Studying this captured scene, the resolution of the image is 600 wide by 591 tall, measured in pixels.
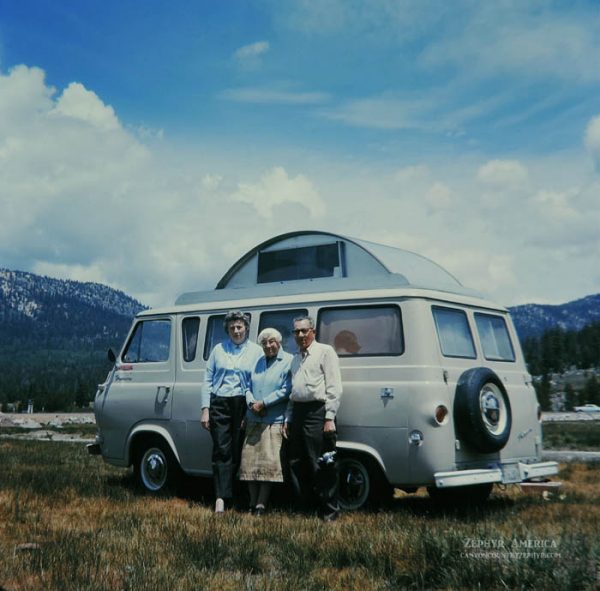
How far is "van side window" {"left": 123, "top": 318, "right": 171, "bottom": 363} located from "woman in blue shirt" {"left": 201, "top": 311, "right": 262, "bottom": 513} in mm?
1545

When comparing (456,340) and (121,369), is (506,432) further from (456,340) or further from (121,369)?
(121,369)

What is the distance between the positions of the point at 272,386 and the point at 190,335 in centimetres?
199

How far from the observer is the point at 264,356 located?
8758mm

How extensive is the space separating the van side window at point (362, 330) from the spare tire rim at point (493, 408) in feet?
3.18

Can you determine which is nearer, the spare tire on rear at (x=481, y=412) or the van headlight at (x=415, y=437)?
the van headlight at (x=415, y=437)

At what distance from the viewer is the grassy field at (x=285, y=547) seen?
5195mm

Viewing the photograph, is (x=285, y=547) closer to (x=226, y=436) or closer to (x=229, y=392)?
(x=226, y=436)

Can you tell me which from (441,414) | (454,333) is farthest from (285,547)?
(454,333)

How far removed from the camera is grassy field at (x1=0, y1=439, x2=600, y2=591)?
520 cm

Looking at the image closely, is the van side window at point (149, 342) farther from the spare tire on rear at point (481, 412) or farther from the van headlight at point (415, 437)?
the spare tire on rear at point (481, 412)

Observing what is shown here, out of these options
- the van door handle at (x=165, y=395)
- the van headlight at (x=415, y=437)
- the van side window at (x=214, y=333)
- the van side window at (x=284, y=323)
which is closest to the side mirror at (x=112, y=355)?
the van door handle at (x=165, y=395)

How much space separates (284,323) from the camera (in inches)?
364

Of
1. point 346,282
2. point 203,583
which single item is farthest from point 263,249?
point 203,583

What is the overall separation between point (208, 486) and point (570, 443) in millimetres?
21283
